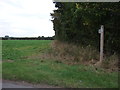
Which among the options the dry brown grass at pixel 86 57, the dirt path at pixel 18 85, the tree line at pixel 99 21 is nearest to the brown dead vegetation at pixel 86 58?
the dry brown grass at pixel 86 57

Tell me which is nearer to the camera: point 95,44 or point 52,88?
point 52,88

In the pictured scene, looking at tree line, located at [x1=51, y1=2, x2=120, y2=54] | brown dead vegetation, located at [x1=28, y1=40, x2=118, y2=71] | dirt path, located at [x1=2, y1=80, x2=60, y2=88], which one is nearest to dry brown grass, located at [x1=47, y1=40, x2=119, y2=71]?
brown dead vegetation, located at [x1=28, y1=40, x2=118, y2=71]

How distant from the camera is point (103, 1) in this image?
1323 centimetres

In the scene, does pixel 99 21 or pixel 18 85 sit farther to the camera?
pixel 99 21

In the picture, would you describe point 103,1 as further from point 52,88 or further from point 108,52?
point 52,88

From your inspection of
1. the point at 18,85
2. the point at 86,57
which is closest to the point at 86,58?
the point at 86,57

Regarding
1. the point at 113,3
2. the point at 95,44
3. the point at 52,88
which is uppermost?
the point at 113,3

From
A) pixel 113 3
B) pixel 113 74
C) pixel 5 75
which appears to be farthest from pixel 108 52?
pixel 5 75

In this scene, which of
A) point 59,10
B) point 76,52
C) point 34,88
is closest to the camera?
point 34,88

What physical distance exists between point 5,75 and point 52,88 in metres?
2.69

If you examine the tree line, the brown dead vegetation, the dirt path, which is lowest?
the dirt path

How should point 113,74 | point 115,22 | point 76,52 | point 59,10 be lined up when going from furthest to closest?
point 59,10 → point 76,52 → point 115,22 → point 113,74

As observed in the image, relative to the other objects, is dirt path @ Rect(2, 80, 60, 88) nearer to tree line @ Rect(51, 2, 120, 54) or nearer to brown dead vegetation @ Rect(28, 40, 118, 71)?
brown dead vegetation @ Rect(28, 40, 118, 71)

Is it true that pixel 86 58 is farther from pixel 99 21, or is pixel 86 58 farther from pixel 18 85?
pixel 18 85
